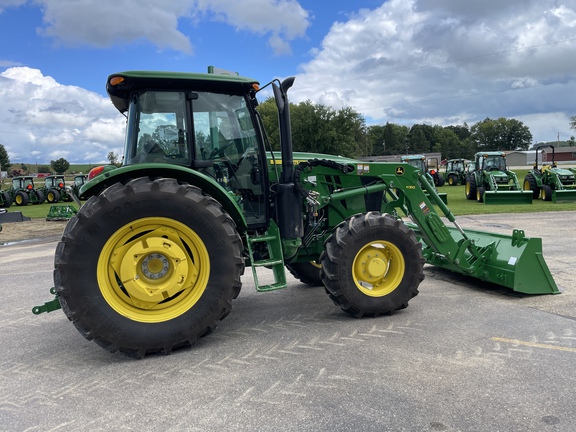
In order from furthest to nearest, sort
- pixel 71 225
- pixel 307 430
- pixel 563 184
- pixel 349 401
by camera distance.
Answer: pixel 563 184
pixel 71 225
pixel 349 401
pixel 307 430

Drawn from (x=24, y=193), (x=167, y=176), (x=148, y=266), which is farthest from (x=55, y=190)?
(x=148, y=266)

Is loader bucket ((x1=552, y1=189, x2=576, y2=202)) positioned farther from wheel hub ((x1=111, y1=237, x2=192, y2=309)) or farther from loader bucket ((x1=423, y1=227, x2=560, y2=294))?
wheel hub ((x1=111, y1=237, x2=192, y2=309))

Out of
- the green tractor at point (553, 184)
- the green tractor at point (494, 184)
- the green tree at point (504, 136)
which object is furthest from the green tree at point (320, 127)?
the green tree at point (504, 136)

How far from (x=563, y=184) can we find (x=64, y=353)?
70.2 ft

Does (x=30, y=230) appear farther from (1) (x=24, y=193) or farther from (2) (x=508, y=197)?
(2) (x=508, y=197)

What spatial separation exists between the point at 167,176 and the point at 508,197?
17797 mm

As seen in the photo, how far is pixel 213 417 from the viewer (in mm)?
3047

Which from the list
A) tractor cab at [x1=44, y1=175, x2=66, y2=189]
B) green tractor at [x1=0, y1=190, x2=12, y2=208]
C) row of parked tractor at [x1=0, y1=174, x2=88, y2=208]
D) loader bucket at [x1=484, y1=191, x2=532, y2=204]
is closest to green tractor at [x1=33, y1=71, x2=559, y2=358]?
loader bucket at [x1=484, y1=191, x2=532, y2=204]

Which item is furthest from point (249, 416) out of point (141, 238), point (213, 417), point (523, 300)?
point (523, 300)

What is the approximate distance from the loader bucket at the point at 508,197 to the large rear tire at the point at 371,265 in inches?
614

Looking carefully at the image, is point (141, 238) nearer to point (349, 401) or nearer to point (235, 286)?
point (235, 286)

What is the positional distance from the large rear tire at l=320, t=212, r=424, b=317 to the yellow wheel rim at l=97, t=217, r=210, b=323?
4.52ft

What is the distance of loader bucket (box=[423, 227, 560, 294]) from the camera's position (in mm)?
5539

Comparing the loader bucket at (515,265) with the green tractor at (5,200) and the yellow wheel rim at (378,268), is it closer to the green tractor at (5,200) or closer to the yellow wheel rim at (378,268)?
the yellow wheel rim at (378,268)
